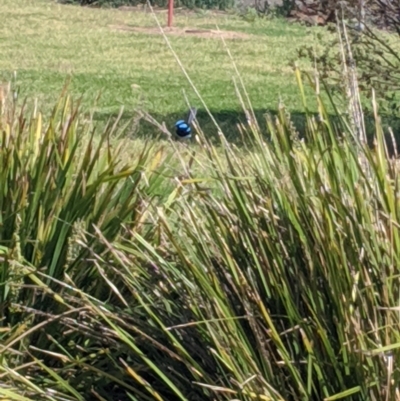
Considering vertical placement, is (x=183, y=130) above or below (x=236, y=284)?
below

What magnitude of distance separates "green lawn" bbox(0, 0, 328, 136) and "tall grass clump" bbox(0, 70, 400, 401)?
483 cm

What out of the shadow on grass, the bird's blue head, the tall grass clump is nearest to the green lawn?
the shadow on grass

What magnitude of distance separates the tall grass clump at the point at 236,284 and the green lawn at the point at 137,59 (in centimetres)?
483

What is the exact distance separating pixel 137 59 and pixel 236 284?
1309 cm

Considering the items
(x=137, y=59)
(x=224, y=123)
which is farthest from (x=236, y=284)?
(x=137, y=59)

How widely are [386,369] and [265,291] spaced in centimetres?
42

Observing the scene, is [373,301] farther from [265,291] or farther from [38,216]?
[38,216]

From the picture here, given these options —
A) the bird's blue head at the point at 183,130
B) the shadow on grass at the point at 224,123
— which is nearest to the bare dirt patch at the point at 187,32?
the shadow on grass at the point at 224,123

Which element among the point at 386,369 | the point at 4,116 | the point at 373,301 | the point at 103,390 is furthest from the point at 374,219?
the point at 4,116

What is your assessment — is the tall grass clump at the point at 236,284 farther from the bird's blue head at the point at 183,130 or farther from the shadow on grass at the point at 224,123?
the shadow on grass at the point at 224,123

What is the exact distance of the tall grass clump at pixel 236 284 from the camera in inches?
95.8

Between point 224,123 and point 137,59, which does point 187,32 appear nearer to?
point 137,59

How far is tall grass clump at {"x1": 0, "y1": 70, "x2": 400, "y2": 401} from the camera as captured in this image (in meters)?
2.43

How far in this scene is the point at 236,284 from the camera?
103 inches
